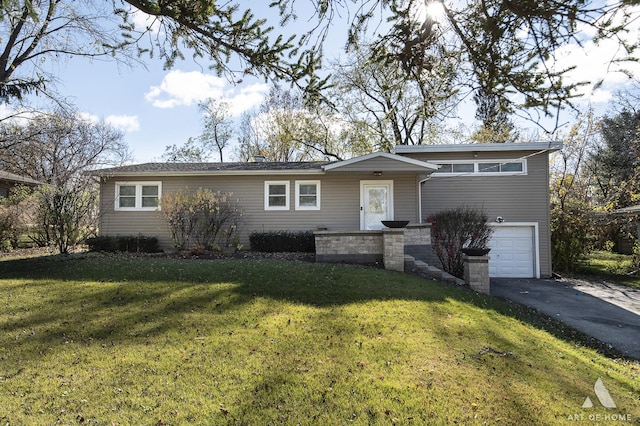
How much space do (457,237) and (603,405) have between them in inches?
292

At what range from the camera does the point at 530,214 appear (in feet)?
44.1

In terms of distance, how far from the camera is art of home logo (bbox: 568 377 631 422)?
3.18 m

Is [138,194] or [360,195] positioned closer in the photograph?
[360,195]

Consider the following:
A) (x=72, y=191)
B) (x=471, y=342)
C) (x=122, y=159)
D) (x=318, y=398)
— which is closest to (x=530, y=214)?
(x=471, y=342)

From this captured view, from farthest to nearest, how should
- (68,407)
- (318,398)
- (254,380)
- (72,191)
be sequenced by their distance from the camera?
1. (72,191)
2. (254,380)
3. (318,398)
4. (68,407)

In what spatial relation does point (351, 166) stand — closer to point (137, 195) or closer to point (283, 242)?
point (283, 242)

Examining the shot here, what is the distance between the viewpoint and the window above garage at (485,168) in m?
13.5

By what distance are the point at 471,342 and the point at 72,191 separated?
38.2ft

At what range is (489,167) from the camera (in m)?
13.5

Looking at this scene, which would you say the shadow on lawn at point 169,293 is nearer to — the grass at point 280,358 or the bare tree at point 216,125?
the grass at point 280,358

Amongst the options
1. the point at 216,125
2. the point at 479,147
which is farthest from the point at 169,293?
the point at 216,125

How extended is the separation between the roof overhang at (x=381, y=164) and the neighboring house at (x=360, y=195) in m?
0.35

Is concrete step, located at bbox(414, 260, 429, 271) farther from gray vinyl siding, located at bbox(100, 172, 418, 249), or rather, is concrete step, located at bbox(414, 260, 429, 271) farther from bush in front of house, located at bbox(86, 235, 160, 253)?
bush in front of house, located at bbox(86, 235, 160, 253)

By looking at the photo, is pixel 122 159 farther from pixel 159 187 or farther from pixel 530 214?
pixel 530 214
